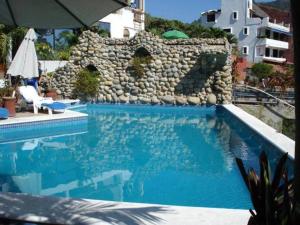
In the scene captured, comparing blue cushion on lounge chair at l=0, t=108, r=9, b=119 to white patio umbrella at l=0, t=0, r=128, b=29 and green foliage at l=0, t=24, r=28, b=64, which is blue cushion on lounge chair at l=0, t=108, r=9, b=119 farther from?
white patio umbrella at l=0, t=0, r=128, b=29

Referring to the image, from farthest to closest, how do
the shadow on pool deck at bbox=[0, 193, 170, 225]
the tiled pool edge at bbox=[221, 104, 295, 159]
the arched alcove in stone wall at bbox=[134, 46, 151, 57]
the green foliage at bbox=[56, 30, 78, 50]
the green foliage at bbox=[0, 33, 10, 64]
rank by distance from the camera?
1. the green foliage at bbox=[56, 30, 78, 50]
2. the arched alcove in stone wall at bbox=[134, 46, 151, 57]
3. the green foliage at bbox=[0, 33, 10, 64]
4. the tiled pool edge at bbox=[221, 104, 295, 159]
5. the shadow on pool deck at bbox=[0, 193, 170, 225]

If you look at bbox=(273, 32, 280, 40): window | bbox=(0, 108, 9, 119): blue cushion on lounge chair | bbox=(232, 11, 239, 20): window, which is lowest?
bbox=(0, 108, 9, 119): blue cushion on lounge chair

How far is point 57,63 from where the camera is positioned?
21562mm

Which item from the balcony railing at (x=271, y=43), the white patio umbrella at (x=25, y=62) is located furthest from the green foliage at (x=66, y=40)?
the balcony railing at (x=271, y=43)

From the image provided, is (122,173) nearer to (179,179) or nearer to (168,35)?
(179,179)

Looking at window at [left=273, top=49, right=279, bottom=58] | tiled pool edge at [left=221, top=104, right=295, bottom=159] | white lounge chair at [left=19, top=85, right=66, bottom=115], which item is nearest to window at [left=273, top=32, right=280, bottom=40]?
window at [left=273, top=49, right=279, bottom=58]

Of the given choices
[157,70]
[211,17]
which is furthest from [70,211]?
[211,17]

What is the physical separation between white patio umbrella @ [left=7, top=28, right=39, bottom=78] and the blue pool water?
2.44 meters

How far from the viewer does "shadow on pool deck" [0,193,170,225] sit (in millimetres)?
3980

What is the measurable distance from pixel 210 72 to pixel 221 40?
5.11 feet

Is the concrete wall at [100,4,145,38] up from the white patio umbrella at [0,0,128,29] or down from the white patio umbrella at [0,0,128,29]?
up

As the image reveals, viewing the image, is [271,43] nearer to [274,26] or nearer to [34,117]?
[274,26]

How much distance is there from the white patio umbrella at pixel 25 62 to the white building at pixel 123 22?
68.1 ft

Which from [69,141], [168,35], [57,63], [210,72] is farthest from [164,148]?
[168,35]
